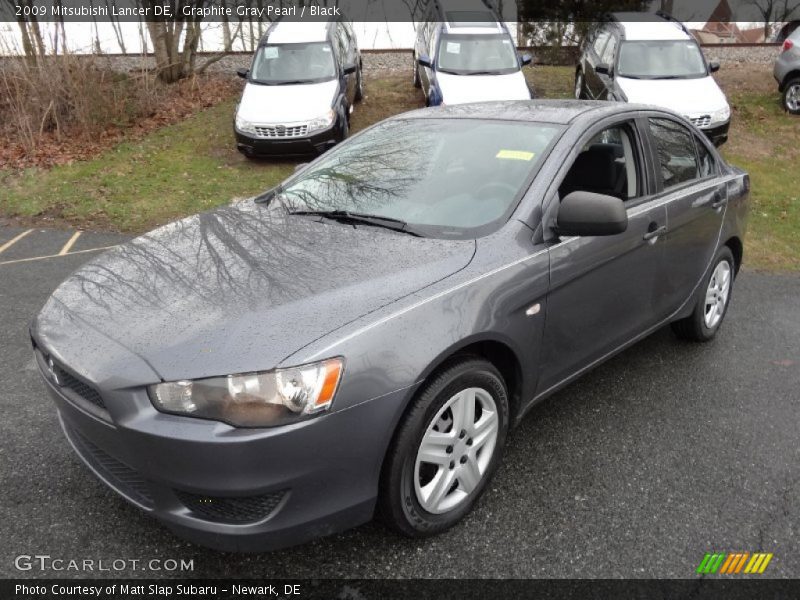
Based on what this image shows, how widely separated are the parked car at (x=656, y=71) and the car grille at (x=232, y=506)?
9066 millimetres

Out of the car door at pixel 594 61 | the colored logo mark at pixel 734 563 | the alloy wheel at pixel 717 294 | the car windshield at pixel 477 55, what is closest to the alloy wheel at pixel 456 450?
the colored logo mark at pixel 734 563

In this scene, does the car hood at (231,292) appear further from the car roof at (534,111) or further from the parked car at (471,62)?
the parked car at (471,62)

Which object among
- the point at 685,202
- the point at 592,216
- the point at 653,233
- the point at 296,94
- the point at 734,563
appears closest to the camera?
the point at 734,563

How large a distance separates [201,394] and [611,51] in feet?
38.0

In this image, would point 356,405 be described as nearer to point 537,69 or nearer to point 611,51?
point 611,51

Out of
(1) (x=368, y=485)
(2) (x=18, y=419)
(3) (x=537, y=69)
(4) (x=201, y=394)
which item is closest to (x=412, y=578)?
(1) (x=368, y=485)

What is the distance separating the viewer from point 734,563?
8.14 ft

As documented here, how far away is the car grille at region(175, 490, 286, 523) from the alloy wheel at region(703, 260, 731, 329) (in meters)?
3.28

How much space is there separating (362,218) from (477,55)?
9179 millimetres

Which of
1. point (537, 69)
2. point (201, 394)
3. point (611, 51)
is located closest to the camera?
point (201, 394)

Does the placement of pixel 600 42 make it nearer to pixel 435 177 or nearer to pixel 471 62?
pixel 471 62

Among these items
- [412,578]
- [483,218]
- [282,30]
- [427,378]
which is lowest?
[412,578]

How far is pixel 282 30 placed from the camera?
11.7 metres

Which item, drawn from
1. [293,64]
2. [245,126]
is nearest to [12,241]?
[245,126]
